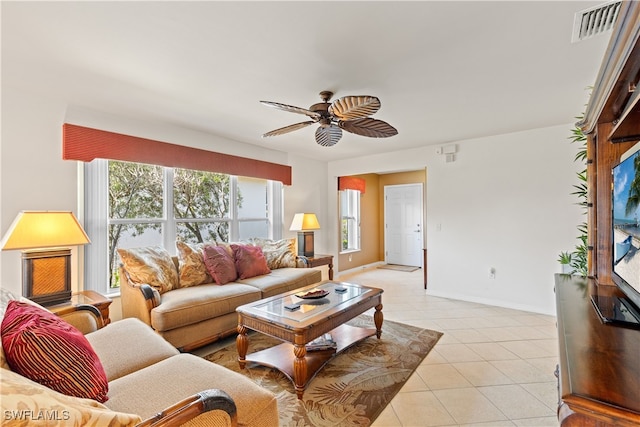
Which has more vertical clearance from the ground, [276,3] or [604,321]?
[276,3]

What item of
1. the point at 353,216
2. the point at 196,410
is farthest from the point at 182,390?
the point at 353,216

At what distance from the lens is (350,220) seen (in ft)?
20.4

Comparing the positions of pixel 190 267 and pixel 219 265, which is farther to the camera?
pixel 219 265

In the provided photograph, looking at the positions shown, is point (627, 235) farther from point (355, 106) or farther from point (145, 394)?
point (145, 394)

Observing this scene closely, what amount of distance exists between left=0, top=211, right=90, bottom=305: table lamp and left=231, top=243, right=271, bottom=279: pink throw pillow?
4.81ft

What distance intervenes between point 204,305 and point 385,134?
2146 mm

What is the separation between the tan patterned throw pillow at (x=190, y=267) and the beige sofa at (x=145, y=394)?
1036 millimetres

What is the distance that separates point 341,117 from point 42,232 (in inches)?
89.1

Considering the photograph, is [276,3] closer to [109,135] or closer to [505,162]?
[109,135]

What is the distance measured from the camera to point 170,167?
3.35m

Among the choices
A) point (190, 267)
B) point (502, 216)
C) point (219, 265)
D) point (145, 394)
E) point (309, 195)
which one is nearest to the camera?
point (145, 394)

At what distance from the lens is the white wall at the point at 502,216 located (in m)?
3.41

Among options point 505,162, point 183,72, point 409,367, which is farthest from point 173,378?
point 505,162

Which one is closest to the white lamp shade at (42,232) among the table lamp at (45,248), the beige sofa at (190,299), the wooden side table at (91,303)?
the table lamp at (45,248)
